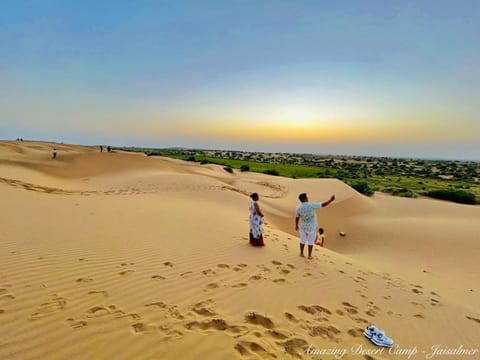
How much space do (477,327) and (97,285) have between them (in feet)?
20.6

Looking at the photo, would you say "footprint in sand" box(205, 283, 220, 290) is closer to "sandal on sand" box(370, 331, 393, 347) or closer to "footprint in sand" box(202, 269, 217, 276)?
"footprint in sand" box(202, 269, 217, 276)

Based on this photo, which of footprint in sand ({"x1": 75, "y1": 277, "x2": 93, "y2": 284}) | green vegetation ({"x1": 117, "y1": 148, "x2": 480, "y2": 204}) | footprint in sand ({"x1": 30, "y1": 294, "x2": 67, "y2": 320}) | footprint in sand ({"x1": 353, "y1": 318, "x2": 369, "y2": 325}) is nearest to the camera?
footprint in sand ({"x1": 30, "y1": 294, "x2": 67, "y2": 320})

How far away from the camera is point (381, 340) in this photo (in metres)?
4.05

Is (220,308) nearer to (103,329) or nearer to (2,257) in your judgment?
(103,329)

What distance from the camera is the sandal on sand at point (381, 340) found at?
13.2ft

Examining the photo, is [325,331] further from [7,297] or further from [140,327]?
[7,297]

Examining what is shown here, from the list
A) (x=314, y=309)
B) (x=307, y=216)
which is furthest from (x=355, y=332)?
(x=307, y=216)

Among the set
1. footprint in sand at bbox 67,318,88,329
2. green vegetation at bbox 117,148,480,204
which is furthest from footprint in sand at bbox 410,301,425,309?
green vegetation at bbox 117,148,480,204

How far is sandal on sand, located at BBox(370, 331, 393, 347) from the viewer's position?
4009mm

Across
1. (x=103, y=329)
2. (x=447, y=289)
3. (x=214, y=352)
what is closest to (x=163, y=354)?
(x=214, y=352)

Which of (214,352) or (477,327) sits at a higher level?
(214,352)

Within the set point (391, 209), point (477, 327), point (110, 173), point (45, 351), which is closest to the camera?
point (45, 351)

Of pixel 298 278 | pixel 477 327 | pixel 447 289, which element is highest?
pixel 298 278

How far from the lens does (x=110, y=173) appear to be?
27844 mm
